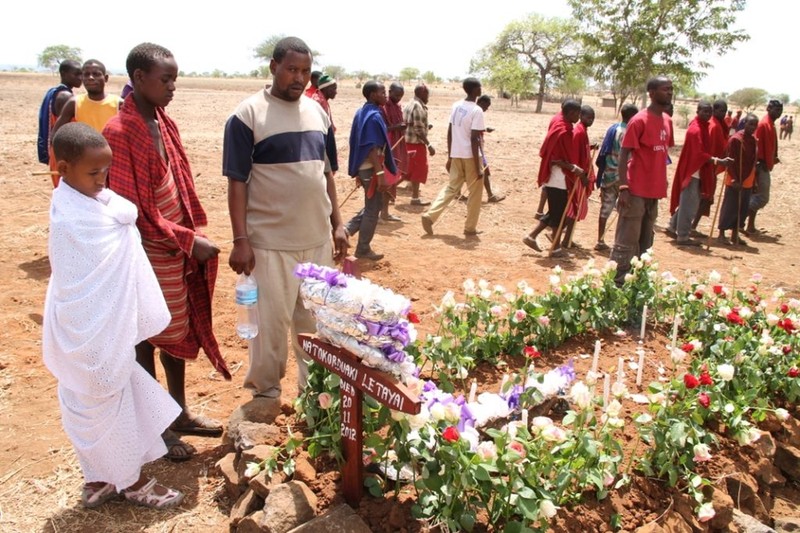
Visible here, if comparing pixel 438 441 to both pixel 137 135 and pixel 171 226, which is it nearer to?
pixel 171 226

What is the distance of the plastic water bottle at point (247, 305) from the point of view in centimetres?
329

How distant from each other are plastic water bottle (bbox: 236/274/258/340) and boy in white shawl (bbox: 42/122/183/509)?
44 cm

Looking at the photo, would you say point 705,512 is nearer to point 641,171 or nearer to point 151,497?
point 151,497

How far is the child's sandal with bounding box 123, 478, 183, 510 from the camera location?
2979mm

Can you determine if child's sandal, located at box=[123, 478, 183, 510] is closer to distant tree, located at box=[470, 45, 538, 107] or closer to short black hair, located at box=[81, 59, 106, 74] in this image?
short black hair, located at box=[81, 59, 106, 74]

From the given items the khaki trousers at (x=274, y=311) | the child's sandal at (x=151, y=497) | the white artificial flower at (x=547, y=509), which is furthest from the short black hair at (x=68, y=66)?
the white artificial flower at (x=547, y=509)

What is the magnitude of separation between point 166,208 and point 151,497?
1398 millimetres

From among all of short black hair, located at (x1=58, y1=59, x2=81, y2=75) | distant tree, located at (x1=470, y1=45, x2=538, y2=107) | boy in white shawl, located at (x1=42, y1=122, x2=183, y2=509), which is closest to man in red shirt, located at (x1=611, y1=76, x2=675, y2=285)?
boy in white shawl, located at (x1=42, y1=122, x2=183, y2=509)

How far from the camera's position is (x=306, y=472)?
2.81 meters

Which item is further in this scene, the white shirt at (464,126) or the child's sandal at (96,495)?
the white shirt at (464,126)

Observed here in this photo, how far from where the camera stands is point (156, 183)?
3.16 metres

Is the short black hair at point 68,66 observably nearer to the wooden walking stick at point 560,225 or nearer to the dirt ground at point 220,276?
the dirt ground at point 220,276

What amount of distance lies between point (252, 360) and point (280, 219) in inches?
32.4

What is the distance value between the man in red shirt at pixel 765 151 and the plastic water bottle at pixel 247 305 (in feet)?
27.9
